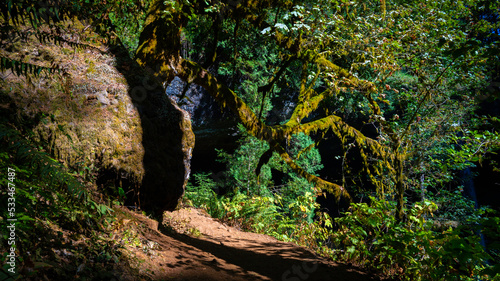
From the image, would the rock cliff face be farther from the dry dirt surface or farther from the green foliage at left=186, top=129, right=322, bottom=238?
the green foliage at left=186, top=129, right=322, bottom=238

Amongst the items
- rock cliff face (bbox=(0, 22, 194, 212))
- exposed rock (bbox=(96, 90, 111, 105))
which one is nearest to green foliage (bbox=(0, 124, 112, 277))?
rock cliff face (bbox=(0, 22, 194, 212))

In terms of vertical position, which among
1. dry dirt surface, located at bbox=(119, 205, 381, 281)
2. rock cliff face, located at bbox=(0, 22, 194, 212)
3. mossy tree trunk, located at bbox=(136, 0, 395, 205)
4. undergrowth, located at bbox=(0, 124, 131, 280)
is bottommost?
dry dirt surface, located at bbox=(119, 205, 381, 281)

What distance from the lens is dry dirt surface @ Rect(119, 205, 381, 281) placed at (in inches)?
122

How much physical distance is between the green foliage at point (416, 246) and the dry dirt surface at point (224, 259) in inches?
15.2

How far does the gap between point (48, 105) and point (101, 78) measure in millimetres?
919

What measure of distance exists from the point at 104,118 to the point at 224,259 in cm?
274

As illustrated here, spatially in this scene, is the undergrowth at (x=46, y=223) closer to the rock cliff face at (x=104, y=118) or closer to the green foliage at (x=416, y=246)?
the rock cliff face at (x=104, y=118)

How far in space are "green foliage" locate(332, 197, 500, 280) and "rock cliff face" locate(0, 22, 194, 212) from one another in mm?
3127

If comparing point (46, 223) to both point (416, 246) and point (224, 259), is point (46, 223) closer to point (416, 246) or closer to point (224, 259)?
point (224, 259)

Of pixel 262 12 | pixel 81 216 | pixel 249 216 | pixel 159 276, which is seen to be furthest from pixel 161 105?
pixel 249 216

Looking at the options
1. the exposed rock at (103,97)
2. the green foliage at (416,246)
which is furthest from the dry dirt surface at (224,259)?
the exposed rock at (103,97)

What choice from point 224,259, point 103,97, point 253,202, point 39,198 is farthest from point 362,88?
point 39,198

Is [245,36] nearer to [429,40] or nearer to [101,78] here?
[429,40]

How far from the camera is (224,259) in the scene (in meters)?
4.18
